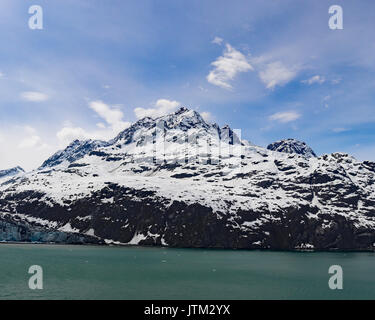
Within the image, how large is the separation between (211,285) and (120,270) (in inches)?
2087

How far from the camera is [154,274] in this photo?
162 m

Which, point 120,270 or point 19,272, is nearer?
point 19,272
